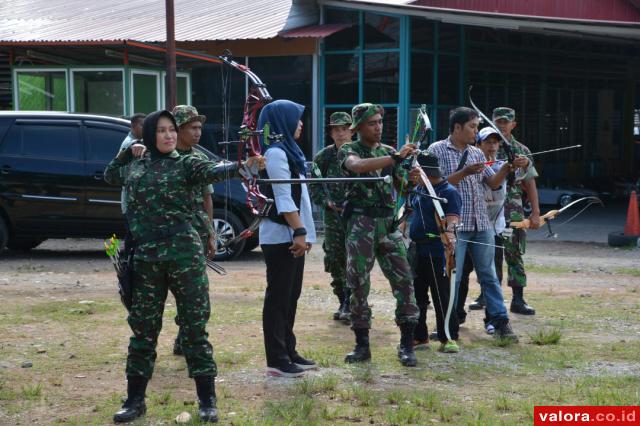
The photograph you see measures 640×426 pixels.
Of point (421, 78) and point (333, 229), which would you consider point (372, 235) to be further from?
point (421, 78)

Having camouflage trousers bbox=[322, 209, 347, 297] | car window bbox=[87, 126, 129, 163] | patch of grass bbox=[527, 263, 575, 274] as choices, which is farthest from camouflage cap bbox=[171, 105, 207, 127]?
patch of grass bbox=[527, 263, 575, 274]

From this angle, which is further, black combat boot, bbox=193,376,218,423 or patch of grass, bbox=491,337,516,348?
patch of grass, bbox=491,337,516,348

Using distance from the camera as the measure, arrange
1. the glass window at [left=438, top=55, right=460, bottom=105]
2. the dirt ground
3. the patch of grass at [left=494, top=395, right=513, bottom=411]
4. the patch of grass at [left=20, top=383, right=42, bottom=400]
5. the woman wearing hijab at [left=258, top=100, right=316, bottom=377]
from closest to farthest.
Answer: the patch of grass at [left=494, top=395, right=513, bottom=411] < the patch of grass at [left=20, top=383, right=42, bottom=400] < the woman wearing hijab at [left=258, top=100, right=316, bottom=377] < the dirt ground < the glass window at [left=438, top=55, right=460, bottom=105]

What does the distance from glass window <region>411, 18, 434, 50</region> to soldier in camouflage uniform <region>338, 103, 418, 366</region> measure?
12754 mm

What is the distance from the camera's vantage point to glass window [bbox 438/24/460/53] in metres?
20.3

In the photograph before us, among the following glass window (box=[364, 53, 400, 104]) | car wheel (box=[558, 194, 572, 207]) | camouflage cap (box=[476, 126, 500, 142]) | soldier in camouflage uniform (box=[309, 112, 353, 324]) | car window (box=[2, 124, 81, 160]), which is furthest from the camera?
car wheel (box=[558, 194, 572, 207])

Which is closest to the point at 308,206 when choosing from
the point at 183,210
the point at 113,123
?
the point at 183,210

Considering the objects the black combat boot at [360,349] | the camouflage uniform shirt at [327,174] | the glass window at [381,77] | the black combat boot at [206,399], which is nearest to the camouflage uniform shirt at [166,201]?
the black combat boot at [206,399]

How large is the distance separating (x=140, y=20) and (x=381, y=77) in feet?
19.6

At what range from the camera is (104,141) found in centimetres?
1262

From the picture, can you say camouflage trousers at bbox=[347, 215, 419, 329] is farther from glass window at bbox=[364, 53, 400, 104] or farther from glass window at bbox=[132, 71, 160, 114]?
glass window at bbox=[364, 53, 400, 104]

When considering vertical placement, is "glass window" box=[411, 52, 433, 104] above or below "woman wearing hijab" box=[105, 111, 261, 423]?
above

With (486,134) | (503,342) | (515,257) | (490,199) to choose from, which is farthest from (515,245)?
(503,342)

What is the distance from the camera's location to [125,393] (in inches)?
241
